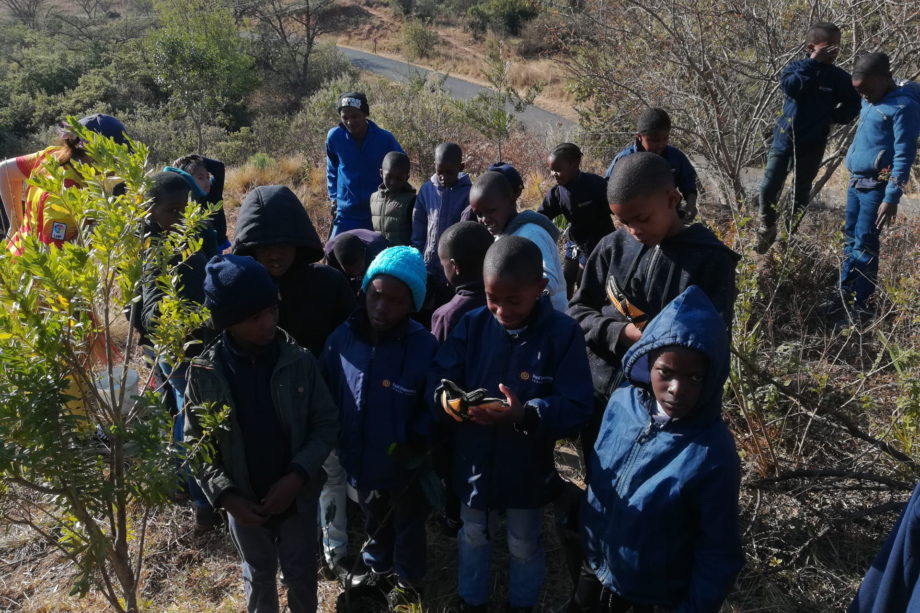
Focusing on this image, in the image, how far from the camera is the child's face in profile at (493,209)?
3.28m

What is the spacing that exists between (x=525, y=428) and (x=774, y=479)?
1.35m

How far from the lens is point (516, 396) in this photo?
2.33 m

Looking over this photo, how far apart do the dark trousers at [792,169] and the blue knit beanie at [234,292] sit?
415 cm

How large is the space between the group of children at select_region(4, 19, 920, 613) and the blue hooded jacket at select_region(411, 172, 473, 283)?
1.19 meters

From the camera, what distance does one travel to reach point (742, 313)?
3.33 metres

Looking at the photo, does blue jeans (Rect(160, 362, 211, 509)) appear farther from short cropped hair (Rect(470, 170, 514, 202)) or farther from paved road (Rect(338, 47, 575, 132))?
paved road (Rect(338, 47, 575, 132))

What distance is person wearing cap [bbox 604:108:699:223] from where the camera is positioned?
4055 millimetres

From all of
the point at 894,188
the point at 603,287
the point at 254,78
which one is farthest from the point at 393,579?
the point at 254,78

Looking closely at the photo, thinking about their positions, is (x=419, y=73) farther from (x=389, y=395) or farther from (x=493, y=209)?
(x=389, y=395)

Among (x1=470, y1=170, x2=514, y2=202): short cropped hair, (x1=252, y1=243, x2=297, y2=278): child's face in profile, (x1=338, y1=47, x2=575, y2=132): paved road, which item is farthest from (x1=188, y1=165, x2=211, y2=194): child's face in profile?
(x1=338, y1=47, x2=575, y2=132): paved road

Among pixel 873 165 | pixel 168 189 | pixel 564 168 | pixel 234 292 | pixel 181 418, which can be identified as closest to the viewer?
pixel 234 292

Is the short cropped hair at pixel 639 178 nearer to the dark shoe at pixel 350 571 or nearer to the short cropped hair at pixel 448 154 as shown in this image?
the dark shoe at pixel 350 571

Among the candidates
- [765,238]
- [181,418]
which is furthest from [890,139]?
[181,418]

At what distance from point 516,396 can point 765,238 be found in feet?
11.6
